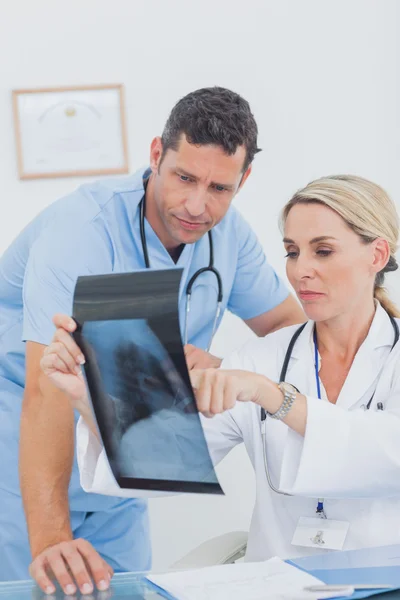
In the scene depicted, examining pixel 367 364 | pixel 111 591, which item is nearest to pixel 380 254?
pixel 367 364

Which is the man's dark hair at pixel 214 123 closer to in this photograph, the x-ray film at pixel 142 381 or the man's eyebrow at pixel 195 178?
the man's eyebrow at pixel 195 178

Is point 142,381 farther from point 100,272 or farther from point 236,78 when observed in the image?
point 236,78

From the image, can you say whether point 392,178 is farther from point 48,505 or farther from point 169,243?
point 48,505

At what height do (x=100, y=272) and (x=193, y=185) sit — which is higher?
(x=193, y=185)

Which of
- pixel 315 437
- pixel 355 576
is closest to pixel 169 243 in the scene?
pixel 315 437

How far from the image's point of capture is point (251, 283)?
2.06 m

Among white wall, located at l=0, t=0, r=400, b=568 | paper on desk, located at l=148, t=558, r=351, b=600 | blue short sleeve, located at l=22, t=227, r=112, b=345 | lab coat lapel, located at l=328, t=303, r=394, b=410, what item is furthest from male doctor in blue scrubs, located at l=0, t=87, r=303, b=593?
white wall, located at l=0, t=0, r=400, b=568

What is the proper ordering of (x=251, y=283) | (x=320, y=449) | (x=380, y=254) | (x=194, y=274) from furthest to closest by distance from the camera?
1. (x=251, y=283)
2. (x=194, y=274)
3. (x=380, y=254)
4. (x=320, y=449)

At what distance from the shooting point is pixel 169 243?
1838mm

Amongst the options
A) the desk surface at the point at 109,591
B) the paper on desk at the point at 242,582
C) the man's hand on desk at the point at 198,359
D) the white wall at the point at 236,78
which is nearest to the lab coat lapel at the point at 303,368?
the man's hand on desk at the point at 198,359

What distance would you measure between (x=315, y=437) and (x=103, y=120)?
5.12 feet

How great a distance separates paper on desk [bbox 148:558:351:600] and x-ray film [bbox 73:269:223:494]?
0.15 meters

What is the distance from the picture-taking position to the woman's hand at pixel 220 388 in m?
1.22

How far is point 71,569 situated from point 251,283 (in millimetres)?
938
